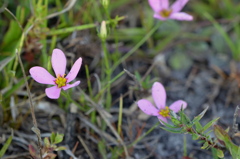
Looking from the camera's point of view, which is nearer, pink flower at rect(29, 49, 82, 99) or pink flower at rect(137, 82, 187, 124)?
pink flower at rect(29, 49, 82, 99)

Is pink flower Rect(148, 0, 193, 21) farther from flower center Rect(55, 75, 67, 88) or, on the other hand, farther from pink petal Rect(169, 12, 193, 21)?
flower center Rect(55, 75, 67, 88)

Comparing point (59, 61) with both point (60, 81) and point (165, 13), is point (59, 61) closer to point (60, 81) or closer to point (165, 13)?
point (60, 81)

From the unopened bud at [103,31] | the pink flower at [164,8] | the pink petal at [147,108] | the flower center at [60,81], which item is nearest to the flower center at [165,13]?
the pink flower at [164,8]

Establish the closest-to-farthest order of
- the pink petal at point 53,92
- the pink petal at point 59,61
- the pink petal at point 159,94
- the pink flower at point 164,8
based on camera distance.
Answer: the pink petal at point 53,92 → the pink petal at point 59,61 → the pink petal at point 159,94 → the pink flower at point 164,8

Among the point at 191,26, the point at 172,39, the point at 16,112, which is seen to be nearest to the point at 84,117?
the point at 16,112

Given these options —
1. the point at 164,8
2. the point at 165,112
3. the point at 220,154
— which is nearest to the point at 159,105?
the point at 165,112

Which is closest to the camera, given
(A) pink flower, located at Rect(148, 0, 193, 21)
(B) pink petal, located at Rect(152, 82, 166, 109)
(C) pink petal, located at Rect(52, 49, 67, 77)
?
(C) pink petal, located at Rect(52, 49, 67, 77)

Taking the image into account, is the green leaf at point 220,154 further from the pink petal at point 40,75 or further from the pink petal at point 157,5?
the pink petal at point 157,5

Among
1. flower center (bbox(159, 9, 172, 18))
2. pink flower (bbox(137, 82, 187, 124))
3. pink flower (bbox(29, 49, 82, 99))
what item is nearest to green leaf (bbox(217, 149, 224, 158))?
pink flower (bbox(137, 82, 187, 124))
